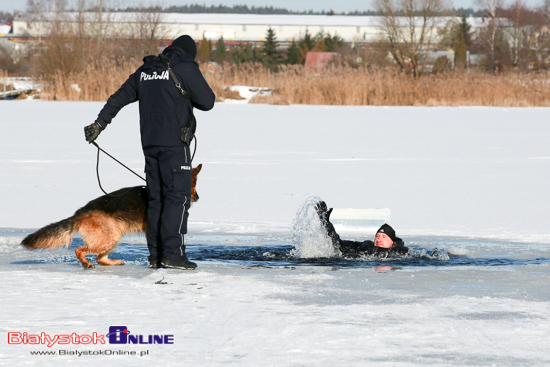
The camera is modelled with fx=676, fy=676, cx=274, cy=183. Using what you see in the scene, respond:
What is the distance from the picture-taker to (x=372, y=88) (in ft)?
71.4

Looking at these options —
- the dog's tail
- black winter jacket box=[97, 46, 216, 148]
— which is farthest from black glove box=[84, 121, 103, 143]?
the dog's tail

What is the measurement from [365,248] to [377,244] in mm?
94

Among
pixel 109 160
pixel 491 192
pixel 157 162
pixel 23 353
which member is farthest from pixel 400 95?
pixel 23 353

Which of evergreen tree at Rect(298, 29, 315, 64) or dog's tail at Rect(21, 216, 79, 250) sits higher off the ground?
evergreen tree at Rect(298, 29, 315, 64)

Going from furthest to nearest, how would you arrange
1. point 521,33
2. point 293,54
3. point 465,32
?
point 465,32 < point 293,54 < point 521,33

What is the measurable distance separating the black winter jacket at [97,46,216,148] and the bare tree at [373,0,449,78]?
106 ft

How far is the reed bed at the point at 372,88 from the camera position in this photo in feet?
70.4

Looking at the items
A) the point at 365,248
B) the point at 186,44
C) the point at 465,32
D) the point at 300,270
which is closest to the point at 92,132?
the point at 186,44

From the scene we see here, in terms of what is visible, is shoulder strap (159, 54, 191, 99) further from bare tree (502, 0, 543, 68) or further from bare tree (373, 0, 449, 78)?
bare tree (502, 0, 543, 68)

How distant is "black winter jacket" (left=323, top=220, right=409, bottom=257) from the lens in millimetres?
5027

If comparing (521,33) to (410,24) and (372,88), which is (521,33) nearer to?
(410,24)

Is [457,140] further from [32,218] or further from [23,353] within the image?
[23,353]

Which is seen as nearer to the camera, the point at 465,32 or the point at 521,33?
the point at 521,33

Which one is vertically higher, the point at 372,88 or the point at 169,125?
the point at 372,88
